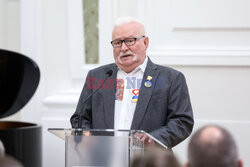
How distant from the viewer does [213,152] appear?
181 cm

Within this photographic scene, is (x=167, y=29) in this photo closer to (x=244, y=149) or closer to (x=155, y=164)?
(x=244, y=149)

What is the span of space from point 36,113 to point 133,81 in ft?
6.24

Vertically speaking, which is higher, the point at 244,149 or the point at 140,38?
the point at 140,38

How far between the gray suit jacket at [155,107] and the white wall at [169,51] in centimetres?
151

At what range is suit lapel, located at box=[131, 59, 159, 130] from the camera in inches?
143

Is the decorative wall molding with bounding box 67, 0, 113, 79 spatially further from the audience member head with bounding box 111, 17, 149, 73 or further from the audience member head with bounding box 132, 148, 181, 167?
the audience member head with bounding box 132, 148, 181, 167

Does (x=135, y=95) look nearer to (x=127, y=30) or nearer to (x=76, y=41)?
(x=127, y=30)

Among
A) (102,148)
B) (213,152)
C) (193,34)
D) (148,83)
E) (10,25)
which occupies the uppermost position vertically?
(10,25)

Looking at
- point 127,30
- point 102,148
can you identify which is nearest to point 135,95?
point 127,30

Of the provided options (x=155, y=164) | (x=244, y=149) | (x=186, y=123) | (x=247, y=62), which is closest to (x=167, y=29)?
(x=247, y=62)

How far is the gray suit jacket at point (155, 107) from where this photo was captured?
3.58m

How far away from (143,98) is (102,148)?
2.88 feet

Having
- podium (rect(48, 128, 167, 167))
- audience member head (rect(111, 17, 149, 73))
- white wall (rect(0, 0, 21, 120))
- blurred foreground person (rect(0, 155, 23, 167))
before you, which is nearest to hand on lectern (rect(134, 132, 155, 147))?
podium (rect(48, 128, 167, 167))

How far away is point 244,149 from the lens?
5223 mm
